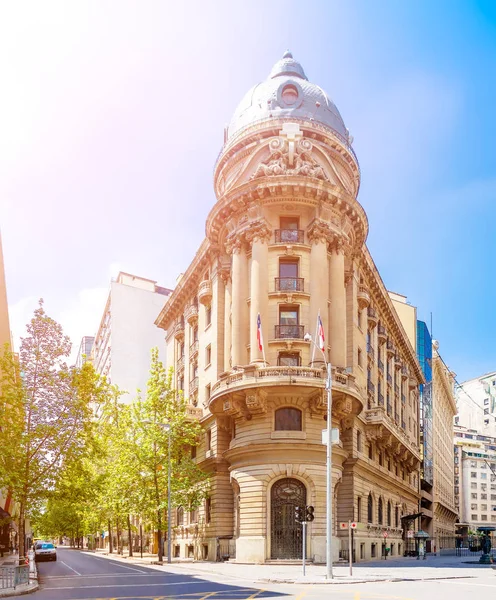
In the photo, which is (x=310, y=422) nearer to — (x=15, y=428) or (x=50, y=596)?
(x=15, y=428)

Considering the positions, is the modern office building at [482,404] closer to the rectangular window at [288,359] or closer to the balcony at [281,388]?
the balcony at [281,388]

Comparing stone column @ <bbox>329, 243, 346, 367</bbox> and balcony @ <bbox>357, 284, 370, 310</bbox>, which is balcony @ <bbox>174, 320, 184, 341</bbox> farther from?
stone column @ <bbox>329, 243, 346, 367</bbox>

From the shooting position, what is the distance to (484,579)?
31.6m

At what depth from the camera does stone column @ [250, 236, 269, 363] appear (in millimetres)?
45594

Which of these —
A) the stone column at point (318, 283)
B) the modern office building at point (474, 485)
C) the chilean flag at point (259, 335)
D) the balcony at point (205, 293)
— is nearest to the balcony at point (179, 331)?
the balcony at point (205, 293)

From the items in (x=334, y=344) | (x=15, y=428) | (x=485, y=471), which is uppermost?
(x=334, y=344)

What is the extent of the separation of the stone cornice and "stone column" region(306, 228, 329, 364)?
29.4 feet

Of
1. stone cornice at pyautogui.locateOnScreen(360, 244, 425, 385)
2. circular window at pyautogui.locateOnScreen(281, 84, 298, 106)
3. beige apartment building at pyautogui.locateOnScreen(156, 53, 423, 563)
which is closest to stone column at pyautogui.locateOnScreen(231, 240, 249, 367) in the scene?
beige apartment building at pyautogui.locateOnScreen(156, 53, 423, 563)

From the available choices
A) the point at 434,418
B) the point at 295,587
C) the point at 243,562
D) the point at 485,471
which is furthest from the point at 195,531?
the point at 485,471

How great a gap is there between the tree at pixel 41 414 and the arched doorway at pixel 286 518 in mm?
13630

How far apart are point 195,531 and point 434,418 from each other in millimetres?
68802

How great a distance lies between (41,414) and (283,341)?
17.0 metres

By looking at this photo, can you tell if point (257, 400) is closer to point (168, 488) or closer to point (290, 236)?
point (168, 488)

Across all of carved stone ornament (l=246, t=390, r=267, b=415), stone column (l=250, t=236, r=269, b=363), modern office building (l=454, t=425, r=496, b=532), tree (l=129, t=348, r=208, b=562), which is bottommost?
modern office building (l=454, t=425, r=496, b=532)
